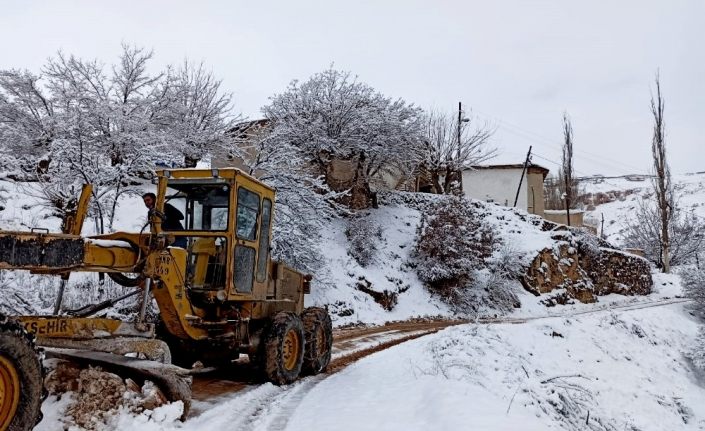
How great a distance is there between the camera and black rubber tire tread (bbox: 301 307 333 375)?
29.4 feet

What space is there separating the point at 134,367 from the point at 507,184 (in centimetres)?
4023

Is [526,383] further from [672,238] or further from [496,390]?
[672,238]

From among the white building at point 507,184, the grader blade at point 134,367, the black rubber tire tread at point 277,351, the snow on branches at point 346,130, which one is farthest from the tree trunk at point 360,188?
the grader blade at point 134,367

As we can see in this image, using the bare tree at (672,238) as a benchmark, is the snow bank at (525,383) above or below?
below

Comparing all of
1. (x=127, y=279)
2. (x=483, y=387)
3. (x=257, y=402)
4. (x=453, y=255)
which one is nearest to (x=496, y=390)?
(x=483, y=387)

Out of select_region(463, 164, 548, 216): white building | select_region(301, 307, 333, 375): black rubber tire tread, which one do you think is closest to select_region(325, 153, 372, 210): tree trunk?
select_region(463, 164, 548, 216): white building

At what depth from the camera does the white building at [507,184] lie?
42.2 m

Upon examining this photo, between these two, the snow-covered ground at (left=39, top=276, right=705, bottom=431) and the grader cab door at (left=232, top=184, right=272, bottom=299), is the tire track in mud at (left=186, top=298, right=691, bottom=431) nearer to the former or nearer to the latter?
the snow-covered ground at (left=39, top=276, right=705, bottom=431)

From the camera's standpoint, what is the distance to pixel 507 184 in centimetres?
4278

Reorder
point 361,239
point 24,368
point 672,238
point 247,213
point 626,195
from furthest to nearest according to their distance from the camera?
point 626,195 → point 672,238 → point 361,239 → point 247,213 → point 24,368

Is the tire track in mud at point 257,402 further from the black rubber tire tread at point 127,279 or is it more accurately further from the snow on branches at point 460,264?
the snow on branches at point 460,264

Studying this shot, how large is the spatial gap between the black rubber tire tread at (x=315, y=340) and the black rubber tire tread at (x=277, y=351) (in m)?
0.57

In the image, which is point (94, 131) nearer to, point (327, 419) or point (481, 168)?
point (327, 419)

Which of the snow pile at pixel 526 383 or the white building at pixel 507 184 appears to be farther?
the white building at pixel 507 184
